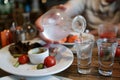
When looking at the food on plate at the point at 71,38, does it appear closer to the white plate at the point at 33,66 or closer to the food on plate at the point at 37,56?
the white plate at the point at 33,66

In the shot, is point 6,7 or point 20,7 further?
point 20,7

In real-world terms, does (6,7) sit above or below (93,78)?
above

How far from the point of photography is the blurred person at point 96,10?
58.1 inches

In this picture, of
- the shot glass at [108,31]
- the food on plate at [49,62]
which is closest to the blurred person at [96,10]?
the shot glass at [108,31]

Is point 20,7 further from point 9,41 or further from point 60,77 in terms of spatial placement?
point 60,77

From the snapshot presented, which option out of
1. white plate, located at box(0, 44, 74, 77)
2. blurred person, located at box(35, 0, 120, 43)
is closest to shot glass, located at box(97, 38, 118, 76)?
white plate, located at box(0, 44, 74, 77)

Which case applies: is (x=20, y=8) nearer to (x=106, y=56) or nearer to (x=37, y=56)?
(x=37, y=56)

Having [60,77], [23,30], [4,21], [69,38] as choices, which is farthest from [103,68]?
[4,21]

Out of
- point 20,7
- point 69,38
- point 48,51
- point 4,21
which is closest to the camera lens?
point 48,51

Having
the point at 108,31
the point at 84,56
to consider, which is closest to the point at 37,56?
the point at 84,56

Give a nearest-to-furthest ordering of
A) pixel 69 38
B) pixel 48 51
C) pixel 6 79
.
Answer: pixel 6 79
pixel 48 51
pixel 69 38

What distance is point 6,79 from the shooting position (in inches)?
30.4

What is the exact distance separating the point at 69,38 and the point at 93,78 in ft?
1.07

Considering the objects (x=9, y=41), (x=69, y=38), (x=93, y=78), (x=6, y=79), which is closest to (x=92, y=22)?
(x=69, y=38)
